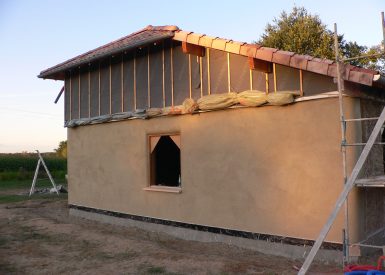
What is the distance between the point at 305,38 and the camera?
1028 inches

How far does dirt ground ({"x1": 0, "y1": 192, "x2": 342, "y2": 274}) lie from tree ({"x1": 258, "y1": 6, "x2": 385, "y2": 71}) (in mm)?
19042

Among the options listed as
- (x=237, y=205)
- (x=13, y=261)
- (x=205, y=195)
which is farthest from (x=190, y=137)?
(x=13, y=261)

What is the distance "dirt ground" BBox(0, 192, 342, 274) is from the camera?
6.63 m

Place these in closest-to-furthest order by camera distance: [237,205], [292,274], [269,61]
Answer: [292,274] < [269,61] < [237,205]

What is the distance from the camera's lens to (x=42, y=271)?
675 cm

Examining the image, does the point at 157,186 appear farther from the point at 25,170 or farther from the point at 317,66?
the point at 25,170

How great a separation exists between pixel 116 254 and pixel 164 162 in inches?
157

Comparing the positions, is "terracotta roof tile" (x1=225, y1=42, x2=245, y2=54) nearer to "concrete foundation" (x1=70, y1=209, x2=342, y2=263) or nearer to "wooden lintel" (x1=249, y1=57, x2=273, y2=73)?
"wooden lintel" (x1=249, y1=57, x2=273, y2=73)

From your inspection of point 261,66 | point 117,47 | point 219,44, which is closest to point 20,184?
point 117,47

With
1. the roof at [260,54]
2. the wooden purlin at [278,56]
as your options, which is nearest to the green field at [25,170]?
the roof at [260,54]

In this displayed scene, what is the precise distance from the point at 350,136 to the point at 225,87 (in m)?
2.71

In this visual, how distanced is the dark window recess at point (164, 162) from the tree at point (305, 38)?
1608cm

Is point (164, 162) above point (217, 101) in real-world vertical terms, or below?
below

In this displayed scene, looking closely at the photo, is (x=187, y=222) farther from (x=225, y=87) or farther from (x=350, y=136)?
(x=350, y=136)
